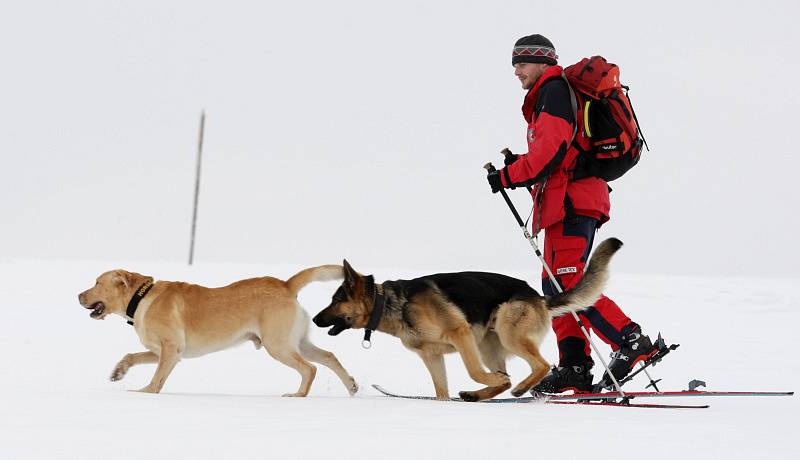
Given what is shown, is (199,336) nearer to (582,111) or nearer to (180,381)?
(180,381)

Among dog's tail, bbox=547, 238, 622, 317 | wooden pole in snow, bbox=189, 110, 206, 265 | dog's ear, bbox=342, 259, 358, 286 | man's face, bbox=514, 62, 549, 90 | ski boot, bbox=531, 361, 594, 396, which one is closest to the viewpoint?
dog's tail, bbox=547, 238, 622, 317

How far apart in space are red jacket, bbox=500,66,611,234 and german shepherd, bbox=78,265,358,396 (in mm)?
1438

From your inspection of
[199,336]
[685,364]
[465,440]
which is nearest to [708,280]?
[685,364]

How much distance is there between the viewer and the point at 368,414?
4484mm

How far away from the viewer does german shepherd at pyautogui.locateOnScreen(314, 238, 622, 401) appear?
5.70 m

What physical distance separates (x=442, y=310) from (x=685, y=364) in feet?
14.6

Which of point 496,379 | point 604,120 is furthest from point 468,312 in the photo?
point 604,120

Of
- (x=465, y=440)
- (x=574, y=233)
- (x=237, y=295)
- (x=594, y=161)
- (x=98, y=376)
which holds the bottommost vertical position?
(x=98, y=376)

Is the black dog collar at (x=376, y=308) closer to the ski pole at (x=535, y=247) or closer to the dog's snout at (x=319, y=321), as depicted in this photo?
the dog's snout at (x=319, y=321)

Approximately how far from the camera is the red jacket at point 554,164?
18.8 feet

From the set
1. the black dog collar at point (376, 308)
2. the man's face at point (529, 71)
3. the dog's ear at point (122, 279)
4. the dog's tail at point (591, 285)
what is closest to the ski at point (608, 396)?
the dog's tail at point (591, 285)

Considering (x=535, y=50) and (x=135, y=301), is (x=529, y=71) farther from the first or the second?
(x=135, y=301)

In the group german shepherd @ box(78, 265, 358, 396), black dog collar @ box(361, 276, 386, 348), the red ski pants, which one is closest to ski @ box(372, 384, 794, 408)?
the red ski pants

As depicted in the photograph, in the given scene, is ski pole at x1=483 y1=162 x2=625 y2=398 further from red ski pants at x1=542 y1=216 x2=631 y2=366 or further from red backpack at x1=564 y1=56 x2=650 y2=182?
red backpack at x1=564 y1=56 x2=650 y2=182
